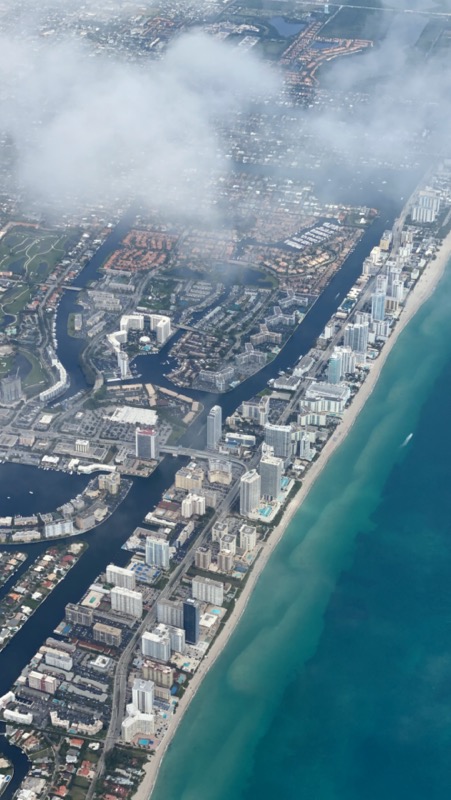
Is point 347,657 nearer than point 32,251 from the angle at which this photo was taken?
Yes

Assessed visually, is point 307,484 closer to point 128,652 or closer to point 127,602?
point 127,602

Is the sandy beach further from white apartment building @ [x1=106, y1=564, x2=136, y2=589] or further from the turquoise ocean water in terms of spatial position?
white apartment building @ [x1=106, y1=564, x2=136, y2=589]

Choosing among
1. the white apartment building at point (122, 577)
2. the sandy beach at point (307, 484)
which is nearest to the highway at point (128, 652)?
the white apartment building at point (122, 577)

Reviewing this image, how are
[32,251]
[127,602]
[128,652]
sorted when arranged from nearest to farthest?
[128,652] → [127,602] → [32,251]

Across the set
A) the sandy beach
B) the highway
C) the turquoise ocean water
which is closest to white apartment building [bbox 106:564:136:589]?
the highway

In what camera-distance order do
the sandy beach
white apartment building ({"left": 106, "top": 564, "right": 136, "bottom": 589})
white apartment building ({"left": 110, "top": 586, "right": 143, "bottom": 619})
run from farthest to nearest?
white apartment building ({"left": 106, "top": 564, "right": 136, "bottom": 589}) < white apartment building ({"left": 110, "top": 586, "right": 143, "bottom": 619}) < the sandy beach

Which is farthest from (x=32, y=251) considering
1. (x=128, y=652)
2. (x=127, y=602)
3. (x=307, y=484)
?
(x=128, y=652)

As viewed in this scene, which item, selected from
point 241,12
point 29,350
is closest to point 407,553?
point 29,350
